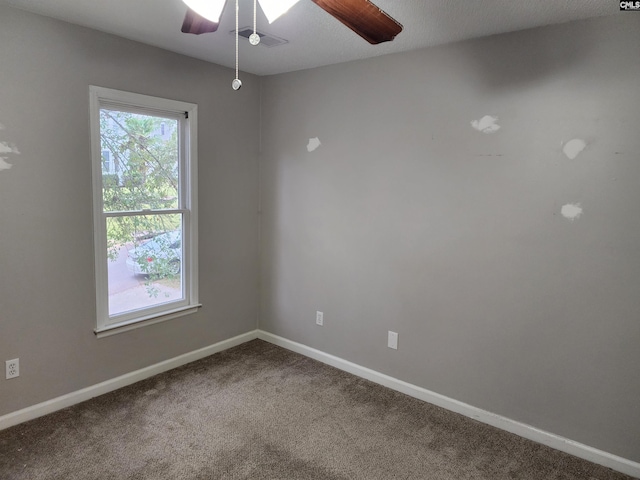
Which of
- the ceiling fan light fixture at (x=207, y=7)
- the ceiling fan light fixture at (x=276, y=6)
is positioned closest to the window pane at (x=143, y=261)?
the ceiling fan light fixture at (x=207, y=7)

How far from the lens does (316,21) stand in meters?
2.36

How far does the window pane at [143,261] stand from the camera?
2.94 meters

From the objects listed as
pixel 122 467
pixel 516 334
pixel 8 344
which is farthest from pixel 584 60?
pixel 8 344

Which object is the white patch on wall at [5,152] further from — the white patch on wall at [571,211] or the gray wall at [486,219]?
the white patch on wall at [571,211]

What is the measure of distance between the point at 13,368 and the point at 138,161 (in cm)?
148

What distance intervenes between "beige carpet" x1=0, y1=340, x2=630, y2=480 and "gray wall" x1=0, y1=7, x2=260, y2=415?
0.28 m

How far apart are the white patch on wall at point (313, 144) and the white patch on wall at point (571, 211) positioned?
1817mm

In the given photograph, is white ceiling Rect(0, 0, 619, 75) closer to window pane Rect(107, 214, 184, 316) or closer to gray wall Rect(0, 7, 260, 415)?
gray wall Rect(0, 7, 260, 415)

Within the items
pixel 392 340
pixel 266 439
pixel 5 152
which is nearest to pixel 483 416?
pixel 392 340

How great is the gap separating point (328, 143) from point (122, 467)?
2488mm

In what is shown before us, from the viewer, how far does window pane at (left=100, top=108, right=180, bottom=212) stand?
2.83 meters

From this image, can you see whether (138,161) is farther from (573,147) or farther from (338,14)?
(573,147)

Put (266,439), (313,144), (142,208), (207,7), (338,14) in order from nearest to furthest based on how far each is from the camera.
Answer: (207,7)
(338,14)
(266,439)
(142,208)
(313,144)

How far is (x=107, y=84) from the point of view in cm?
272
